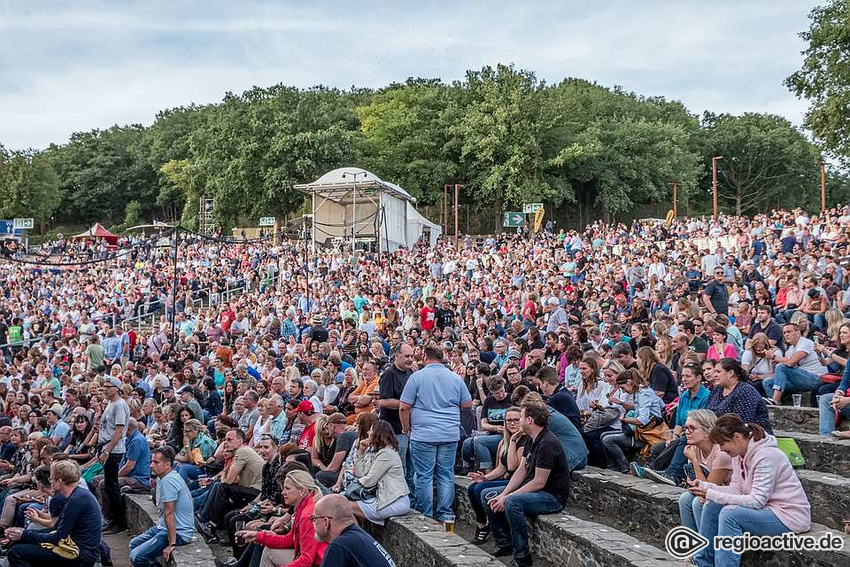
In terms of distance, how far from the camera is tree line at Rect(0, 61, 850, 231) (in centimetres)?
4412

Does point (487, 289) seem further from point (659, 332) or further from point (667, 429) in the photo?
point (667, 429)

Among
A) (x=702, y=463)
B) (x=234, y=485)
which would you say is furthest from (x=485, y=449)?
(x=702, y=463)

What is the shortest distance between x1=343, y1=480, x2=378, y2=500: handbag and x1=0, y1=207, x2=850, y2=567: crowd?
2cm

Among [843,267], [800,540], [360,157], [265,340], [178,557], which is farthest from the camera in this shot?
[360,157]

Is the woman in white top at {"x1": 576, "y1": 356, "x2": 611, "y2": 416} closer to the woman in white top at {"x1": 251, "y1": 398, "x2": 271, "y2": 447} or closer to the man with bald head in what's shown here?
the woman in white top at {"x1": 251, "y1": 398, "x2": 271, "y2": 447}

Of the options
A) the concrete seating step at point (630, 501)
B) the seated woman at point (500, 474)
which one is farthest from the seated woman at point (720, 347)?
the seated woman at point (500, 474)

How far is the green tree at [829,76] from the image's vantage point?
89.6ft

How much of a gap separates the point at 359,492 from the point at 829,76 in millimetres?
28056

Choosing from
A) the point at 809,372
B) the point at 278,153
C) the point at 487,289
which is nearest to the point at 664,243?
the point at 487,289

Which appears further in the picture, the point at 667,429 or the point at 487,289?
the point at 487,289

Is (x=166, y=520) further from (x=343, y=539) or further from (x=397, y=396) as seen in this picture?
(x=343, y=539)

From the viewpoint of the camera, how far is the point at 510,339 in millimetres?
13086

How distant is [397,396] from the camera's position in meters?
7.37

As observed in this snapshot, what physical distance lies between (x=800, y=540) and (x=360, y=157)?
43552 millimetres
